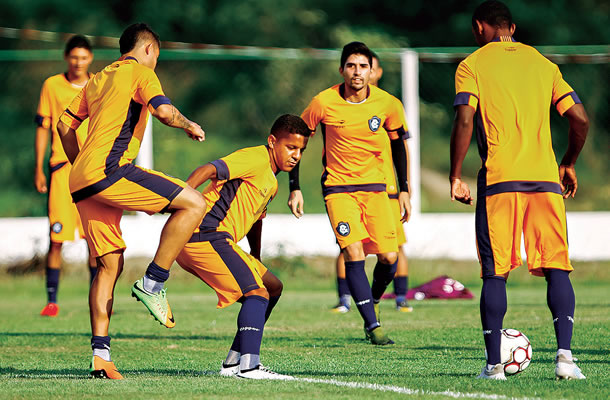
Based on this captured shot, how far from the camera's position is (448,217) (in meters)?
16.3

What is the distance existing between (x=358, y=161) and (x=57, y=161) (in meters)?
3.77

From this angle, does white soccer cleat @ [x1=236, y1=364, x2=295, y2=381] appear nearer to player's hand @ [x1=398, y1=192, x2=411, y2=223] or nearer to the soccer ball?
the soccer ball

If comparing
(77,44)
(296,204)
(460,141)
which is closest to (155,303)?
(460,141)

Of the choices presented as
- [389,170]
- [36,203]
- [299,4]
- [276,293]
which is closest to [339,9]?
[299,4]

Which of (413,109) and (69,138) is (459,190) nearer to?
(69,138)

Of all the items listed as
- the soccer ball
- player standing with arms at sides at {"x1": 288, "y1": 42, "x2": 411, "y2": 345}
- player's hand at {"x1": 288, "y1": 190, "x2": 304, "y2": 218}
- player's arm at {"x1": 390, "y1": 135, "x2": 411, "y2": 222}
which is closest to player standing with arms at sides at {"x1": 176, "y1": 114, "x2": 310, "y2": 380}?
the soccer ball

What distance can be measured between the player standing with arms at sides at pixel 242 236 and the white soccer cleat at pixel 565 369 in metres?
1.56

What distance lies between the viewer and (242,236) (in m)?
6.56

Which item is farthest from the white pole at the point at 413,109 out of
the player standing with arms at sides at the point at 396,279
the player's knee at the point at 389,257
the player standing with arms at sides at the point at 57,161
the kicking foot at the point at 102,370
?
the kicking foot at the point at 102,370

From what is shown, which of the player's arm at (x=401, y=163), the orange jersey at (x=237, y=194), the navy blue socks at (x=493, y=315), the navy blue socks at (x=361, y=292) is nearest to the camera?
the navy blue socks at (x=493, y=315)

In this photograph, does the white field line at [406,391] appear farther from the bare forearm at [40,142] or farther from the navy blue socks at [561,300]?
the bare forearm at [40,142]

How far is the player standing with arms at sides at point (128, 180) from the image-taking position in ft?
20.2

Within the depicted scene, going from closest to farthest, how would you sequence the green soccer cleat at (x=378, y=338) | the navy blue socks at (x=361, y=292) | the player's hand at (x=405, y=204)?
1. the green soccer cleat at (x=378, y=338)
2. the navy blue socks at (x=361, y=292)
3. the player's hand at (x=405, y=204)

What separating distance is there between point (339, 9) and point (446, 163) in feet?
27.8
